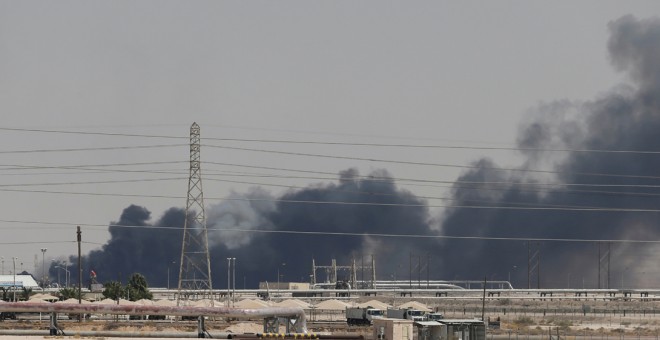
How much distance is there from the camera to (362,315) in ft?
544

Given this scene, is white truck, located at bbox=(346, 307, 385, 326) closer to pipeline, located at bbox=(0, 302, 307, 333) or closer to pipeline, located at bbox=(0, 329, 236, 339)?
pipeline, located at bbox=(0, 302, 307, 333)

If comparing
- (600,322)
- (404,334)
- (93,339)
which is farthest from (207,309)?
(600,322)

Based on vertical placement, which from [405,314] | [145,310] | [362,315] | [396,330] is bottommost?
[362,315]

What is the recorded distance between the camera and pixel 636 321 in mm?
197375

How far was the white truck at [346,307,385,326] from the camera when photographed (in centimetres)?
16400

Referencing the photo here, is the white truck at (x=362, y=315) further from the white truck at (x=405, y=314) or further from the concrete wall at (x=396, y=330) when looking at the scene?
the concrete wall at (x=396, y=330)

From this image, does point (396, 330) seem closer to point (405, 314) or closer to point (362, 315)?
point (405, 314)

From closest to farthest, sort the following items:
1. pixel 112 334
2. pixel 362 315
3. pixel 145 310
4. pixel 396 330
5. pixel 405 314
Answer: pixel 396 330, pixel 112 334, pixel 145 310, pixel 405 314, pixel 362 315

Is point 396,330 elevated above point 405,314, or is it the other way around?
point 396,330

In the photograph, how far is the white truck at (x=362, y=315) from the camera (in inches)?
6457

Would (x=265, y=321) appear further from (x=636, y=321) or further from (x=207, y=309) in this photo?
(x=636, y=321)

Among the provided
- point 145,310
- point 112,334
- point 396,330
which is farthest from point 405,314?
point 112,334

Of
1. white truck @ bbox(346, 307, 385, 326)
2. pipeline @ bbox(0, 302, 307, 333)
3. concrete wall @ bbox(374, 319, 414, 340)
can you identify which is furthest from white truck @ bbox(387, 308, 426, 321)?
concrete wall @ bbox(374, 319, 414, 340)

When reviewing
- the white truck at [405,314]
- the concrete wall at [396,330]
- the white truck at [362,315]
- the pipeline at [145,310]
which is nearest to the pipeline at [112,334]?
the pipeline at [145,310]
